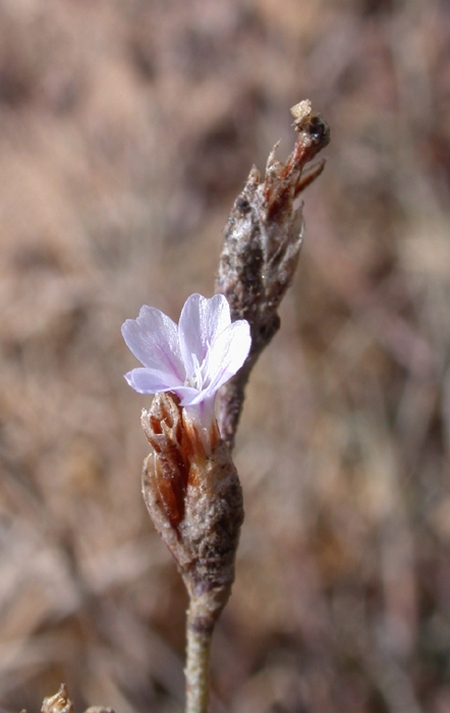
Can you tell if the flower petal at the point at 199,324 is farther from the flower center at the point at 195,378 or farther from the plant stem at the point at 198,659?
the plant stem at the point at 198,659

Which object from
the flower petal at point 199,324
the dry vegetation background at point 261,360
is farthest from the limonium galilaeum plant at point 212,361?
the dry vegetation background at point 261,360

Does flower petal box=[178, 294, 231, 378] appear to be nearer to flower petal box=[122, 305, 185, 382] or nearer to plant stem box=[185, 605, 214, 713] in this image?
flower petal box=[122, 305, 185, 382]

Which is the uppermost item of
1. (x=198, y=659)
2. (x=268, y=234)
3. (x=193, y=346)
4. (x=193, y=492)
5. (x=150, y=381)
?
(x=268, y=234)

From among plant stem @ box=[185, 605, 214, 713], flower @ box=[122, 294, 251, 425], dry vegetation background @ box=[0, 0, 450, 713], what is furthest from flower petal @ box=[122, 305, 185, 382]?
dry vegetation background @ box=[0, 0, 450, 713]

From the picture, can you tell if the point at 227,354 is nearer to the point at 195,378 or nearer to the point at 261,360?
the point at 195,378

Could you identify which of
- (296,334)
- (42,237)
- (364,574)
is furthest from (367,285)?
(42,237)

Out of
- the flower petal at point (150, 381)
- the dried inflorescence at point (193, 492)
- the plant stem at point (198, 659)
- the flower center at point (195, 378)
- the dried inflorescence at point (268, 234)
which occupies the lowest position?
the plant stem at point (198, 659)

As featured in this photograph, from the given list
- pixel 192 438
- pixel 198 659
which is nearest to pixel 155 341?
pixel 192 438
